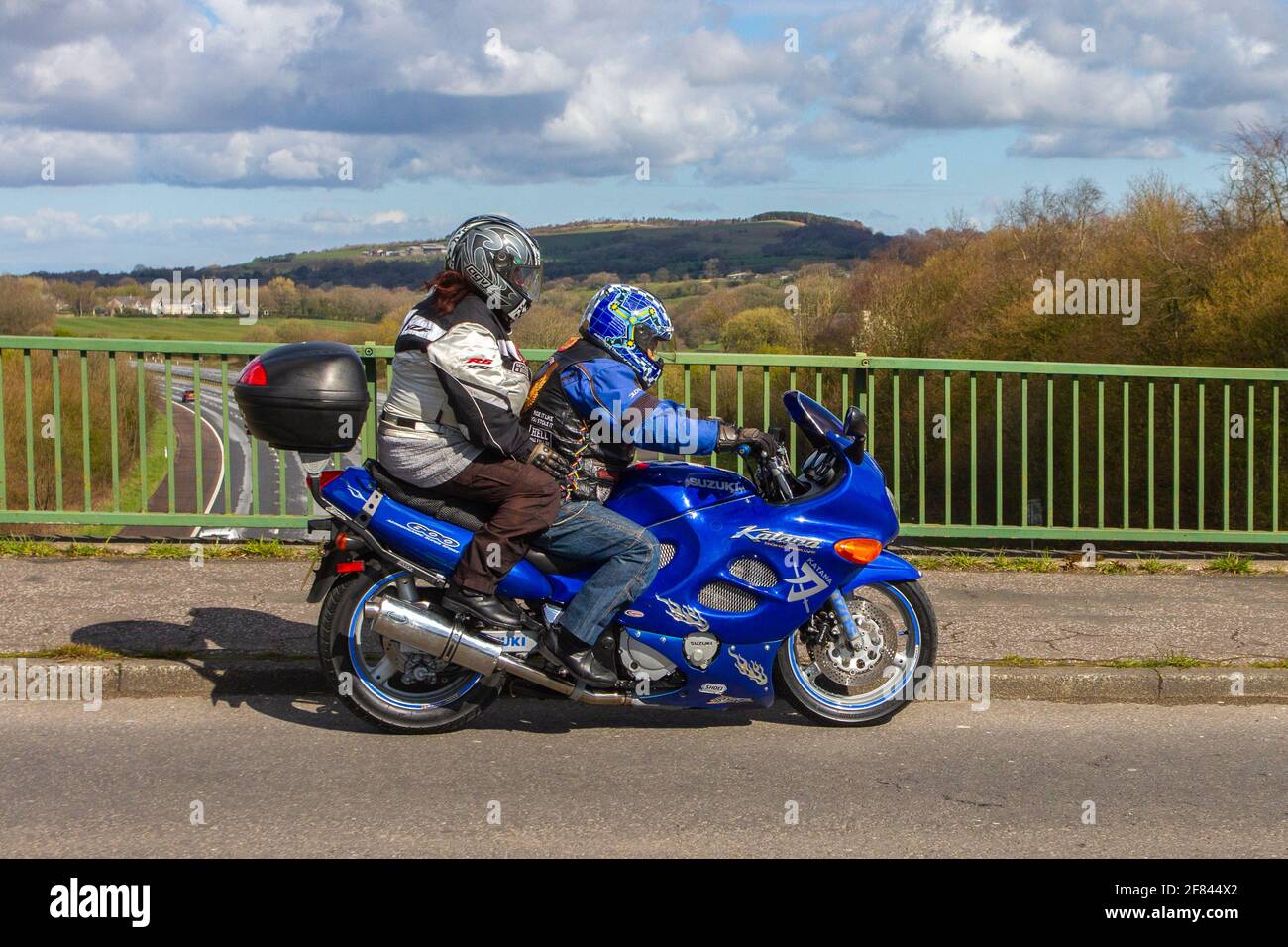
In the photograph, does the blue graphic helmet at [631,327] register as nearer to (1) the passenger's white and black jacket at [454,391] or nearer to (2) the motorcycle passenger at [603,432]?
(2) the motorcycle passenger at [603,432]

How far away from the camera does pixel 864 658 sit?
19.3 feet

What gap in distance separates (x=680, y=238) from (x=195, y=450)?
51064mm

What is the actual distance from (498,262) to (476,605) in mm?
1311

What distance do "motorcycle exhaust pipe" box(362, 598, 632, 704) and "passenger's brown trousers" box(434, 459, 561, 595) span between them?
0.19 m

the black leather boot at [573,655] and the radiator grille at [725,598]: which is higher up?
the radiator grille at [725,598]

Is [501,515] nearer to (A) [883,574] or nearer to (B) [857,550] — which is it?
(B) [857,550]

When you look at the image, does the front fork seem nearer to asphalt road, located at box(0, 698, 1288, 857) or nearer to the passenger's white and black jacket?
asphalt road, located at box(0, 698, 1288, 857)

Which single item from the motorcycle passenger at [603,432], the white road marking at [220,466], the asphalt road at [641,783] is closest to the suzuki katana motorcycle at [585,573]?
the motorcycle passenger at [603,432]

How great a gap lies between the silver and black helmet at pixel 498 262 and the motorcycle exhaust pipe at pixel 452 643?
1205mm

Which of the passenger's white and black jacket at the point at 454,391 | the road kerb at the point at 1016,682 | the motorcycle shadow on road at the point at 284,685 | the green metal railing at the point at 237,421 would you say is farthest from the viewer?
the green metal railing at the point at 237,421

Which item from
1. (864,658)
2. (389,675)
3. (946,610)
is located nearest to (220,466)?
(389,675)

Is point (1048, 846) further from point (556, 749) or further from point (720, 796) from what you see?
point (556, 749)

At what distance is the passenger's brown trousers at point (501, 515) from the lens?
17.8ft
